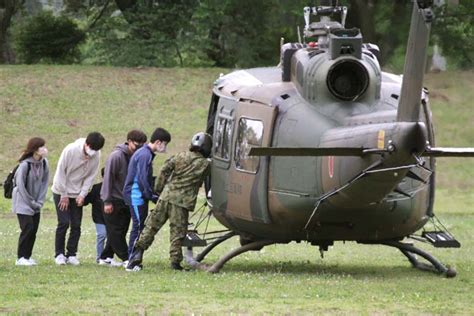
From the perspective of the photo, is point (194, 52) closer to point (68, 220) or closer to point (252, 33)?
point (252, 33)

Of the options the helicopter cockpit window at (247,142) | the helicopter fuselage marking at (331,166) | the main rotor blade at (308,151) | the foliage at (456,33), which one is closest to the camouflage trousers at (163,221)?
the helicopter cockpit window at (247,142)

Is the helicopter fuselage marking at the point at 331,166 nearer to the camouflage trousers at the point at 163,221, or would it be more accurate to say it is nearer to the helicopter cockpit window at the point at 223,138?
the helicopter cockpit window at the point at 223,138

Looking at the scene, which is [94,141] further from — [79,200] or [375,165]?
[375,165]

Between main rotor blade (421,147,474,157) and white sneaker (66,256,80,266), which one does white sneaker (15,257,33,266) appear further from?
main rotor blade (421,147,474,157)

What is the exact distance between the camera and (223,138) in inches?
639

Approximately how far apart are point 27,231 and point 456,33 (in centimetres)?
2839

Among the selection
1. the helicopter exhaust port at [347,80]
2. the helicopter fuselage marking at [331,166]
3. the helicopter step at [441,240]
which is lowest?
the helicopter step at [441,240]

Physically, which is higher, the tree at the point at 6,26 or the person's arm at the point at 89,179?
the person's arm at the point at 89,179

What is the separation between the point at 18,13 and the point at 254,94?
34297 millimetres

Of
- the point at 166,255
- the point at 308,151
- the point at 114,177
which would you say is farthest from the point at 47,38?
the point at 308,151

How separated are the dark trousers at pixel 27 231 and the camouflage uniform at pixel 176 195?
1.55m

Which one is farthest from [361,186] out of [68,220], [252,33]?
[252,33]

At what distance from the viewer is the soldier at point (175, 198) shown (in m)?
16.0

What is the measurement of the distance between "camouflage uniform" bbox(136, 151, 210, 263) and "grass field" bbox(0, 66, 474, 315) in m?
0.54
